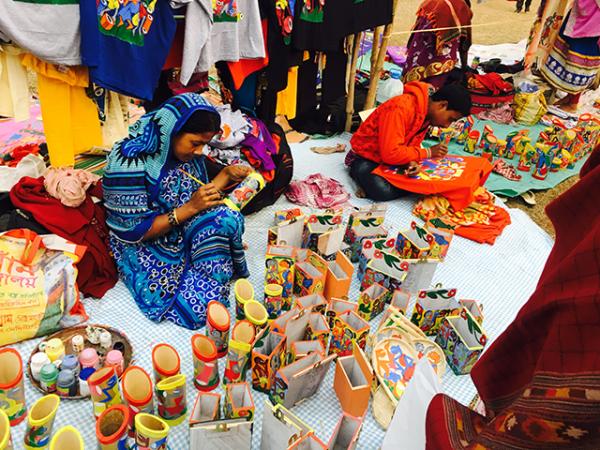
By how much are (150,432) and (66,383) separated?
0.49 metres

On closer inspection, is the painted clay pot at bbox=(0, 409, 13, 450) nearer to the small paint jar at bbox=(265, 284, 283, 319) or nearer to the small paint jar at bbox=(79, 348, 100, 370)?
the small paint jar at bbox=(79, 348, 100, 370)

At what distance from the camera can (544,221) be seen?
123 inches

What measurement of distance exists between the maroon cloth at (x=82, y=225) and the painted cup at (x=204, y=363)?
631mm

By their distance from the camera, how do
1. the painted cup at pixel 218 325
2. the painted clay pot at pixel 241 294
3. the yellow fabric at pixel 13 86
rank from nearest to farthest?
the painted cup at pixel 218 325 → the painted clay pot at pixel 241 294 → the yellow fabric at pixel 13 86

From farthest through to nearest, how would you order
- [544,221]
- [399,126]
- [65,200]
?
[544,221] → [399,126] → [65,200]

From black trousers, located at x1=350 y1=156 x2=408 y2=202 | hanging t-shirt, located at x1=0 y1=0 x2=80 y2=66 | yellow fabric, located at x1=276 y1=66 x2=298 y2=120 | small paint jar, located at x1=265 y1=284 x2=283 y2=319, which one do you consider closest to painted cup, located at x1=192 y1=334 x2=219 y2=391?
small paint jar, located at x1=265 y1=284 x2=283 y2=319

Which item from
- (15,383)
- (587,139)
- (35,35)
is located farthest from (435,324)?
(587,139)

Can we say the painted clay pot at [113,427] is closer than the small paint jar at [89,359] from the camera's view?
Yes

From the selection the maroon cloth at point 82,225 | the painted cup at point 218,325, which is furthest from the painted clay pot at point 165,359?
the maroon cloth at point 82,225

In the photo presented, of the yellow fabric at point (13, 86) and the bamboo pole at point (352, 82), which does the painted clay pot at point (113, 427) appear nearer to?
the yellow fabric at point (13, 86)

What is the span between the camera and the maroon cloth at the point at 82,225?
188cm

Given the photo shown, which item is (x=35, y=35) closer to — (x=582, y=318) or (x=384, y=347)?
(x=384, y=347)

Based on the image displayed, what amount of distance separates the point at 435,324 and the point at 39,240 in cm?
161

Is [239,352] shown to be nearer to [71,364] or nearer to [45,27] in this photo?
[71,364]
